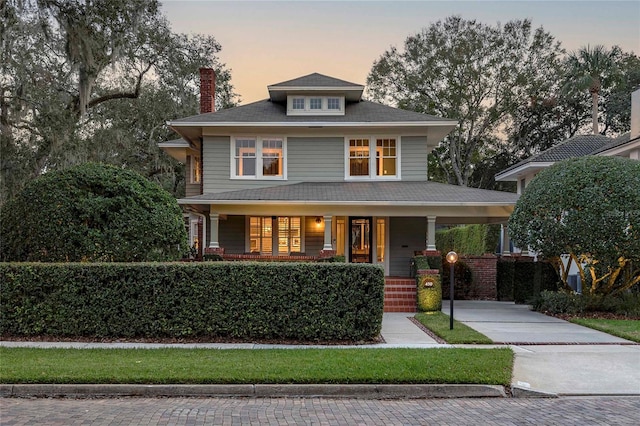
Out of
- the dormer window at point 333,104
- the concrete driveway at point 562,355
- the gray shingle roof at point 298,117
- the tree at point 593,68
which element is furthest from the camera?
the tree at point 593,68

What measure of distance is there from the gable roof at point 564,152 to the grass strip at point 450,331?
10624 millimetres

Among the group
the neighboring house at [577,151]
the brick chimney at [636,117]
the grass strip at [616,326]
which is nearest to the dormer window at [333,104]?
the neighboring house at [577,151]

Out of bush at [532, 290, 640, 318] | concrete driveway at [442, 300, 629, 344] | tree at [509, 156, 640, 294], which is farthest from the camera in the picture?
bush at [532, 290, 640, 318]

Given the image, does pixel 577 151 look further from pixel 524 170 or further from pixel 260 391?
pixel 260 391

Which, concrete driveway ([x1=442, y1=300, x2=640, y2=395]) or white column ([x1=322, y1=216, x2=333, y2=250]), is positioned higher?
white column ([x1=322, y1=216, x2=333, y2=250])

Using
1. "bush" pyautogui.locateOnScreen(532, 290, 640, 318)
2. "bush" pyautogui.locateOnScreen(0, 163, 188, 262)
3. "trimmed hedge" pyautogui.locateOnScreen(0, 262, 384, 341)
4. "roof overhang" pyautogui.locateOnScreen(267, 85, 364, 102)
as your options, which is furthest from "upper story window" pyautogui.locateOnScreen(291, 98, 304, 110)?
"bush" pyautogui.locateOnScreen(532, 290, 640, 318)

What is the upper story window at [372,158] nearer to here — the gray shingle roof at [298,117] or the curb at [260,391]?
the gray shingle roof at [298,117]

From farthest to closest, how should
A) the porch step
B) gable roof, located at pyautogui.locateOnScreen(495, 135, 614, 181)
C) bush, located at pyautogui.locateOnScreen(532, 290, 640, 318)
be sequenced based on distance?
gable roof, located at pyautogui.locateOnScreen(495, 135, 614, 181), the porch step, bush, located at pyautogui.locateOnScreen(532, 290, 640, 318)

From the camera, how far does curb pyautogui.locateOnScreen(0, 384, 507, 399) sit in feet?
20.7

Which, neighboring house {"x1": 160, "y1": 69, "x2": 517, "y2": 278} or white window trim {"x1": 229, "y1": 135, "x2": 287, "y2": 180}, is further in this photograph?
white window trim {"x1": 229, "y1": 135, "x2": 287, "y2": 180}

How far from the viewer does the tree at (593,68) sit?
31125mm

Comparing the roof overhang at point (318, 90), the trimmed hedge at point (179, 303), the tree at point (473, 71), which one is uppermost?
the tree at point (473, 71)

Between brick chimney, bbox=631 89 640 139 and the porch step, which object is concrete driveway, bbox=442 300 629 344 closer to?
the porch step

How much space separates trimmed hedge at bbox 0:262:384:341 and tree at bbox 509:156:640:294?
595cm
